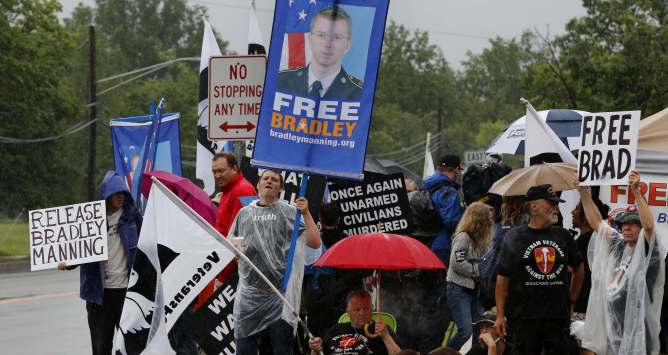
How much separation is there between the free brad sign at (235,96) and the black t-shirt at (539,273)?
10.3 feet

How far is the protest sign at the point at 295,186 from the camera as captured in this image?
1098 cm

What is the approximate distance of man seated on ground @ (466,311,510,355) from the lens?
30.5 feet

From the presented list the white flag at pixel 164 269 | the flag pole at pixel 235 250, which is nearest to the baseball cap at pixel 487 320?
the flag pole at pixel 235 250

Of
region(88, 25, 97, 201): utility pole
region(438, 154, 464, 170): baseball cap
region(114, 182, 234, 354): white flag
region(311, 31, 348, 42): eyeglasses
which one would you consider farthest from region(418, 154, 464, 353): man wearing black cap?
region(88, 25, 97, 201): utility pole

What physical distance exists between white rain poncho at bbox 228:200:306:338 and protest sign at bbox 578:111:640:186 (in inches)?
79.1

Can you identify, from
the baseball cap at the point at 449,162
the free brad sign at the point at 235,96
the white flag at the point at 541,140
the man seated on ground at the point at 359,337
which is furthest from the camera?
→ the baseball cap at the point at 449,162

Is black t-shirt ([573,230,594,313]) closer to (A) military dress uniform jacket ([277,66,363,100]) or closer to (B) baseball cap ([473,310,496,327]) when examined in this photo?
(B) baseball cap ([473,310,496,327])

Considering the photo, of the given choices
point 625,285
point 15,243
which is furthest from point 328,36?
point 15,243

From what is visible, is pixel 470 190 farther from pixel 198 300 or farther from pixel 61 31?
pixel 61 31

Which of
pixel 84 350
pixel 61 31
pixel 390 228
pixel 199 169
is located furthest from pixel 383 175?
pixel 61 31

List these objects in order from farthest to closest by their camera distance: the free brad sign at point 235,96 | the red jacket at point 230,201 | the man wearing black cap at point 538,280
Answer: the free brad sign at point 235,96
the red jacket at point 230,201
the man wearing black cap at point 538,280

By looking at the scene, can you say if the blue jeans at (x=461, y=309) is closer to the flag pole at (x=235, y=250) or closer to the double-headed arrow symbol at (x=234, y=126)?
the double-headed arrow symbol at (x=234, y=126)

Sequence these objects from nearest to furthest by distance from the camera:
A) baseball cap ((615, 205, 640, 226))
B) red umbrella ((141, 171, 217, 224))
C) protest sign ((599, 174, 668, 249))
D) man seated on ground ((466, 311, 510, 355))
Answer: baseball cap ((615, 205, 640, 226)) < man seated on ground ((466, 311, 510, 355)) < red umbrella ((141, 171, 217, 224)) < protest sign ((599, 174, 668, 249))

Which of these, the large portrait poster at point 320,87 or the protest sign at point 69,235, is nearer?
the large portrait poster at point 320,87
